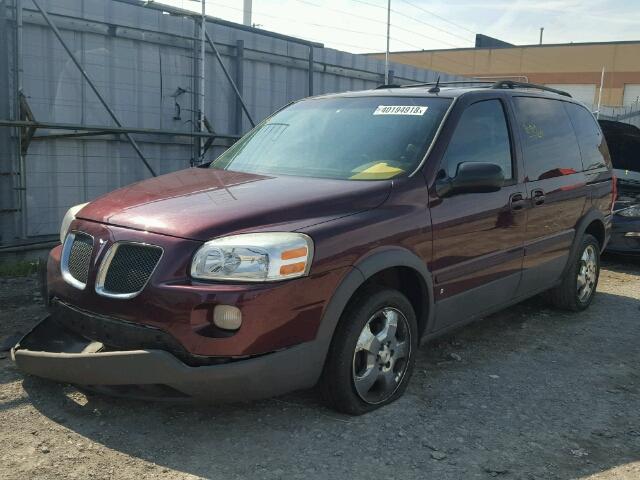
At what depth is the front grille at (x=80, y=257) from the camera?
10.6ft

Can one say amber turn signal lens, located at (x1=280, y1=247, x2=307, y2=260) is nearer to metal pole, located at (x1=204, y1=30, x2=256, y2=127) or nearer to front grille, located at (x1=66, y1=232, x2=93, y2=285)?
front grille, located at (x1=66, y1=232, x2=93, y2=285)

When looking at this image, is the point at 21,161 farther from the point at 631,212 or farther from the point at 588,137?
the point at 631,212

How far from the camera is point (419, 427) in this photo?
3.37m

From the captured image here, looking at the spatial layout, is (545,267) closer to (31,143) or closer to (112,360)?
(112,360)

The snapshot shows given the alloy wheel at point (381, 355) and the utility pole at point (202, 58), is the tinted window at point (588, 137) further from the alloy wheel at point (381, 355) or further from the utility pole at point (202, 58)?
the utility pole at point (202, 58)

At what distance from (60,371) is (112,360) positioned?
0.40 metres

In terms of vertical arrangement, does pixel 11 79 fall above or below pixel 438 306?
above

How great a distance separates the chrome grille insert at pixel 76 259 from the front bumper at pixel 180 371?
32 centimetres

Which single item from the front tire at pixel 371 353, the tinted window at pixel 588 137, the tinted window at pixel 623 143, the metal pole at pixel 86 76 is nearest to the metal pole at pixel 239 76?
the metal pole at pixel 86 76

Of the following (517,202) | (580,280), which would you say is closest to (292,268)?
(517,202)

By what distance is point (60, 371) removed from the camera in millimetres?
3119

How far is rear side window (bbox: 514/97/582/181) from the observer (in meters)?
4.69

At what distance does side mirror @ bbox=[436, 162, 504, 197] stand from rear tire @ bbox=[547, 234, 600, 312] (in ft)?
6.32

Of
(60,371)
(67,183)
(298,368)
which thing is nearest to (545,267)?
(298,368)
